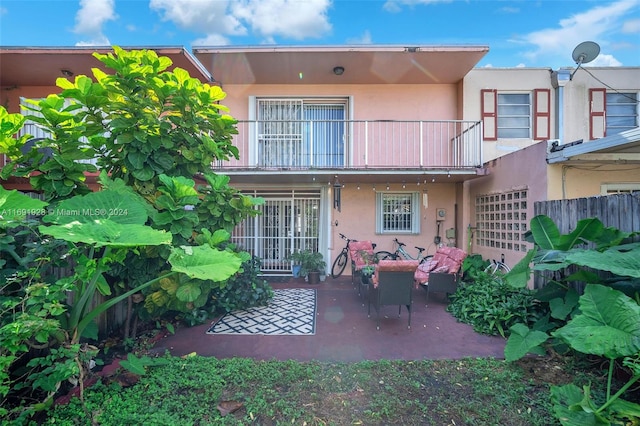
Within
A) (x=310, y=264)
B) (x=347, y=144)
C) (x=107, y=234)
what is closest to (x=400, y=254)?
(x=310, y=264)

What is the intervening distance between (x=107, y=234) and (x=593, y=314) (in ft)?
12.7

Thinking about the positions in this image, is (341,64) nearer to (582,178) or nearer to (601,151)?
(601,151)

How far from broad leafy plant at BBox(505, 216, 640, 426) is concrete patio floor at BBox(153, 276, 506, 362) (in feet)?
2.76

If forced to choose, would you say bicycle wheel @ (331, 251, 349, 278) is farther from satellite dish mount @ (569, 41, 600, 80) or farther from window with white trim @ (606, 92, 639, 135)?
window with white trim @ (606, 92, 639, 135)

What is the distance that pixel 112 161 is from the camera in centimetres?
364

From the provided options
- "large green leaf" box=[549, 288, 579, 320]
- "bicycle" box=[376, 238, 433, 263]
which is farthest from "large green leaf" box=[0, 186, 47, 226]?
"bicycle" box=[376, 238, 433, 263]

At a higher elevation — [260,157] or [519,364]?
[260,157]

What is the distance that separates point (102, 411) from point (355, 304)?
4185 millimetres

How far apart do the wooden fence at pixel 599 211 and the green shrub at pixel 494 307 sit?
19.7 inches

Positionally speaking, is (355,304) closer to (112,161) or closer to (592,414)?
(592,414)

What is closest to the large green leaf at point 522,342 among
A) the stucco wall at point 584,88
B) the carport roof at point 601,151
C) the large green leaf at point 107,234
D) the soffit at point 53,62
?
the carport roof at point 601,151

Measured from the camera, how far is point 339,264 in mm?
8227

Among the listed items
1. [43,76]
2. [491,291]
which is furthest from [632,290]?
[43,76]

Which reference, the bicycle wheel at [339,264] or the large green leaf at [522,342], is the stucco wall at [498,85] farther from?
the large green leaf at [522,342]
